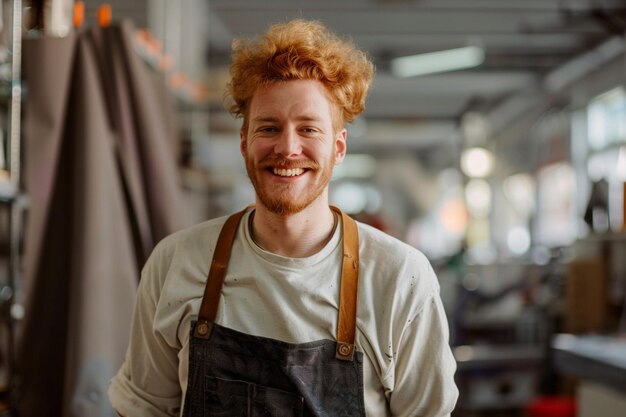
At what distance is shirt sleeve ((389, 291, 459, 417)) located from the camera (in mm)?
1513

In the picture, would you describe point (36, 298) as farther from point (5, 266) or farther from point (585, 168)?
point (585, 168)

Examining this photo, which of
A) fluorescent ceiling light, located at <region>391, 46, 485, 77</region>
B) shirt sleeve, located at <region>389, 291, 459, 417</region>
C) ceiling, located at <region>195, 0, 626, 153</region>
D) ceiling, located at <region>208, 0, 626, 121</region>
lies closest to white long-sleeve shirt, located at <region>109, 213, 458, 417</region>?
shirt sleeve, located at <region>389, 291, 459, 417</region>

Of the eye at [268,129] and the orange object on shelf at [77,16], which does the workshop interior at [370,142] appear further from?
the eye at [268,129]

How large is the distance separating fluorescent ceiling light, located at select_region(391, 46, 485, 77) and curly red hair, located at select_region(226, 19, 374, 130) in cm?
670

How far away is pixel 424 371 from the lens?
60.2 inches

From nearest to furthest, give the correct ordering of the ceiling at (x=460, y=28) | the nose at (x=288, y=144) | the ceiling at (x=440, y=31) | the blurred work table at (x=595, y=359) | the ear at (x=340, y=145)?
the nose at (x=288, y=144), the ear at (x=340, y=145), the blurred work table at (x=595, y=359), the ceiling at (x=440, y=31), the ceiling at (x=460, y=28)

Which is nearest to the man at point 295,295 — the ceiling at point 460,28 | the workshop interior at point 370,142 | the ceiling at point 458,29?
the workshop interior at point 370,142

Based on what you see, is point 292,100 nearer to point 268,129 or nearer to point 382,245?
point 268,129

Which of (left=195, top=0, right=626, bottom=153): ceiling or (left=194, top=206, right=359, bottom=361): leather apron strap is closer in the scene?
(left=194, top=206, right=359, bottom=361): leather apron strap

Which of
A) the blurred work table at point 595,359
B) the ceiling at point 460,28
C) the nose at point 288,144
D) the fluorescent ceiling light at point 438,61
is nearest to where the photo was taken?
the nose at point 288,144

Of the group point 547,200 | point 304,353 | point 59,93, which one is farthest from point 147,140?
point 547,200

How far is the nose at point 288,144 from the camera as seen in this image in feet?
4.78

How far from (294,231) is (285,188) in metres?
0.12

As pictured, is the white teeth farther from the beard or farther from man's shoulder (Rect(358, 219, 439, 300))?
man's shoulder (Rect(358, 219, 439, 300))
